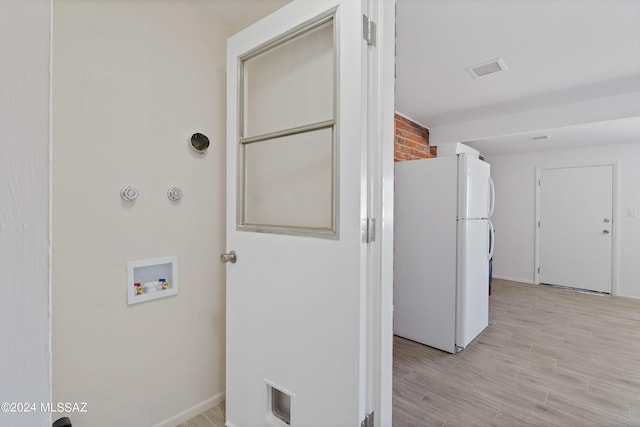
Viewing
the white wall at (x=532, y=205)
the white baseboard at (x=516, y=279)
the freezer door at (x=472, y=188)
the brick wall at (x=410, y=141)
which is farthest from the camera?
the white baseboard at (x=516, y=279)

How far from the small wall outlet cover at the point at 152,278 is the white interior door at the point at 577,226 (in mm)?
5557

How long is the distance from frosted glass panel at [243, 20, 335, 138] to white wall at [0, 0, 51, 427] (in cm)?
97

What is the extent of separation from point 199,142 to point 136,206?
473 mm

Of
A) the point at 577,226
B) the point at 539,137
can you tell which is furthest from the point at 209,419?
the point at 577,226

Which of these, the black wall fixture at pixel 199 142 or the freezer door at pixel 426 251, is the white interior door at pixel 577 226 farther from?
the black wall fixture at pixel 199 142

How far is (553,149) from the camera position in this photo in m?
4.70

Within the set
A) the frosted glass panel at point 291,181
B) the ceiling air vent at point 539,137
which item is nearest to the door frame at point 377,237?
the frosted glass panel at point 291,181

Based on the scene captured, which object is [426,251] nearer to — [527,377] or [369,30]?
[527,377]

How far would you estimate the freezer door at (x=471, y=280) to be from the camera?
2553mm

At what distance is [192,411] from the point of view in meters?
1.66

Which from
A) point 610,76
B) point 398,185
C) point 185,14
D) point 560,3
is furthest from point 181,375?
point 610,76

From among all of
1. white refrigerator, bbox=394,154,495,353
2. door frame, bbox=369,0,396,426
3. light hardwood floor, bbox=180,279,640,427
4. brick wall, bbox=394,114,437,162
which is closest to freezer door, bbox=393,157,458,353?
white refrigerator, bbox=394,154,495,353

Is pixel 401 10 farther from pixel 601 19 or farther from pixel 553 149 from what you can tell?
pixel 553 149

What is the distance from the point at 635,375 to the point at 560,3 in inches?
104
